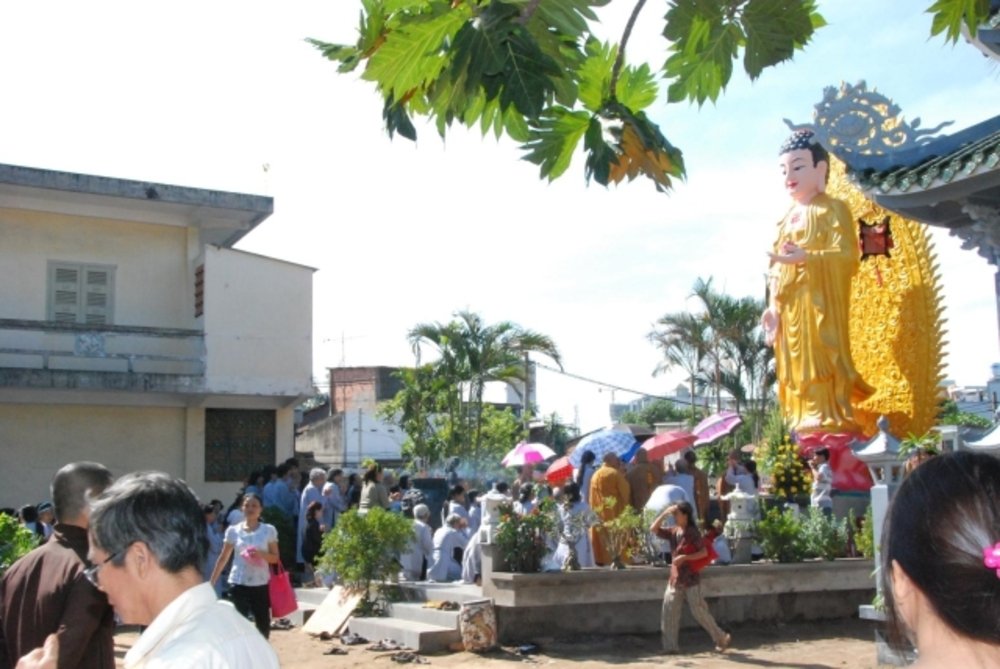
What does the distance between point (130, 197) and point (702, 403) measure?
105 feet

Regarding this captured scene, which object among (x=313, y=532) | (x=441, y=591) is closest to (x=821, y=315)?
(x=441, y=591)

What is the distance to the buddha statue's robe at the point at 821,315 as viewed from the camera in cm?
1848

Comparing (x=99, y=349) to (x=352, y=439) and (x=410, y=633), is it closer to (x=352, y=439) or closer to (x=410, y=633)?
(x=410, y=633)

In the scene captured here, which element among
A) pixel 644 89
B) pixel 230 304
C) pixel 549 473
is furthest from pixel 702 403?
pixel 644 89

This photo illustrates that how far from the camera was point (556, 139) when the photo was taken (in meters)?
3.41

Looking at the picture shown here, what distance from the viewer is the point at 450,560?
580 inches

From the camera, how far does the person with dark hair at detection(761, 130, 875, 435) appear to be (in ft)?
60.7

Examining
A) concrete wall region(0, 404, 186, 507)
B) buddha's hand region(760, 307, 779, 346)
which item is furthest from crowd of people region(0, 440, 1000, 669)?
buddha's hand region(760, 307, 779, 346)

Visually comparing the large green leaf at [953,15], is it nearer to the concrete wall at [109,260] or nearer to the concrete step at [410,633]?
the concrete step at [410,633]

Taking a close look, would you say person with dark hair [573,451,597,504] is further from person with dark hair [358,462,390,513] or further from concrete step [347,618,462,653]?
concrete step [347,618,462,653]

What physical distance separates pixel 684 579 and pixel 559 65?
8.90 metres

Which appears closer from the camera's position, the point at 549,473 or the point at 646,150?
the point at 646,150

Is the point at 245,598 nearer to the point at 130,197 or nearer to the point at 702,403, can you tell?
the point at 130,197

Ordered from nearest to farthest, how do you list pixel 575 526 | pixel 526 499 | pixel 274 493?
1. pixel 575 526
2. pixel 526 499
3. pixel 274 493
